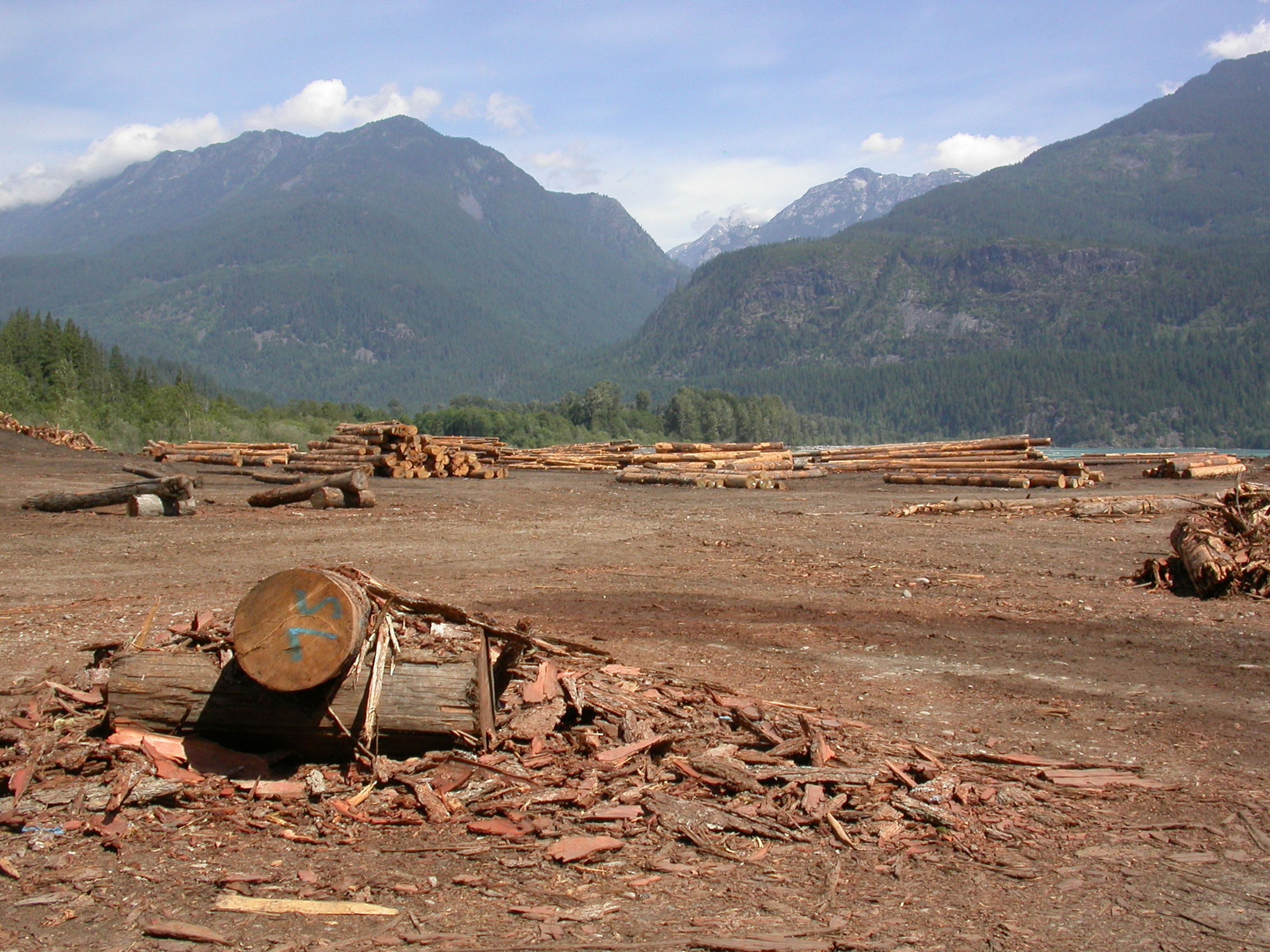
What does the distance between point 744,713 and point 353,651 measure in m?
2.41

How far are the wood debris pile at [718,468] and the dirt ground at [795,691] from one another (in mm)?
11406

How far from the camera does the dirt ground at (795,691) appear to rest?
3.74m

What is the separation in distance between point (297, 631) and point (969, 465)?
29.9m

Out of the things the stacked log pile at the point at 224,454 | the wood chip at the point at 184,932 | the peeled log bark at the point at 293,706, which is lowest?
the wood chip at the point at 184,932

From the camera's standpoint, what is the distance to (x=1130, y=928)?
3.68 metres

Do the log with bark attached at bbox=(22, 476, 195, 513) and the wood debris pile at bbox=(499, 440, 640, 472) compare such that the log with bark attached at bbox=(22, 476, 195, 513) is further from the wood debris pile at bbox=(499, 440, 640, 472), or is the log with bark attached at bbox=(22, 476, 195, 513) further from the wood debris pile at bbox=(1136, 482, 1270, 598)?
the wood debris pile at bbox=(499, 440, 640, 472)

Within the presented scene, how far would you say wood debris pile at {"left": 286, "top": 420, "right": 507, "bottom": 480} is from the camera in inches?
1228

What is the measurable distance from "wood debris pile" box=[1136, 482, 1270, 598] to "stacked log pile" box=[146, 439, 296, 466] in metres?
34.6

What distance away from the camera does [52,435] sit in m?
42.9

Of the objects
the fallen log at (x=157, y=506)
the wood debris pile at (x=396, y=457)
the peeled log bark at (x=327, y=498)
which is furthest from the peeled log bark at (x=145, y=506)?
the wood debris pile at (x=396, y=457)

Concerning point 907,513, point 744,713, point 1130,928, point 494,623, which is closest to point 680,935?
point 1130,928

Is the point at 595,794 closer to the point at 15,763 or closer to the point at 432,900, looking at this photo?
the point at 432,900

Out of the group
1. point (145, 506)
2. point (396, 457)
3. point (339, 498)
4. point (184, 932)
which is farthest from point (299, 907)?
point (396, 457)

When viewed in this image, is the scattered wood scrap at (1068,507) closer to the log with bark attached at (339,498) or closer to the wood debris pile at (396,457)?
the log with bark attached at (339,498)
